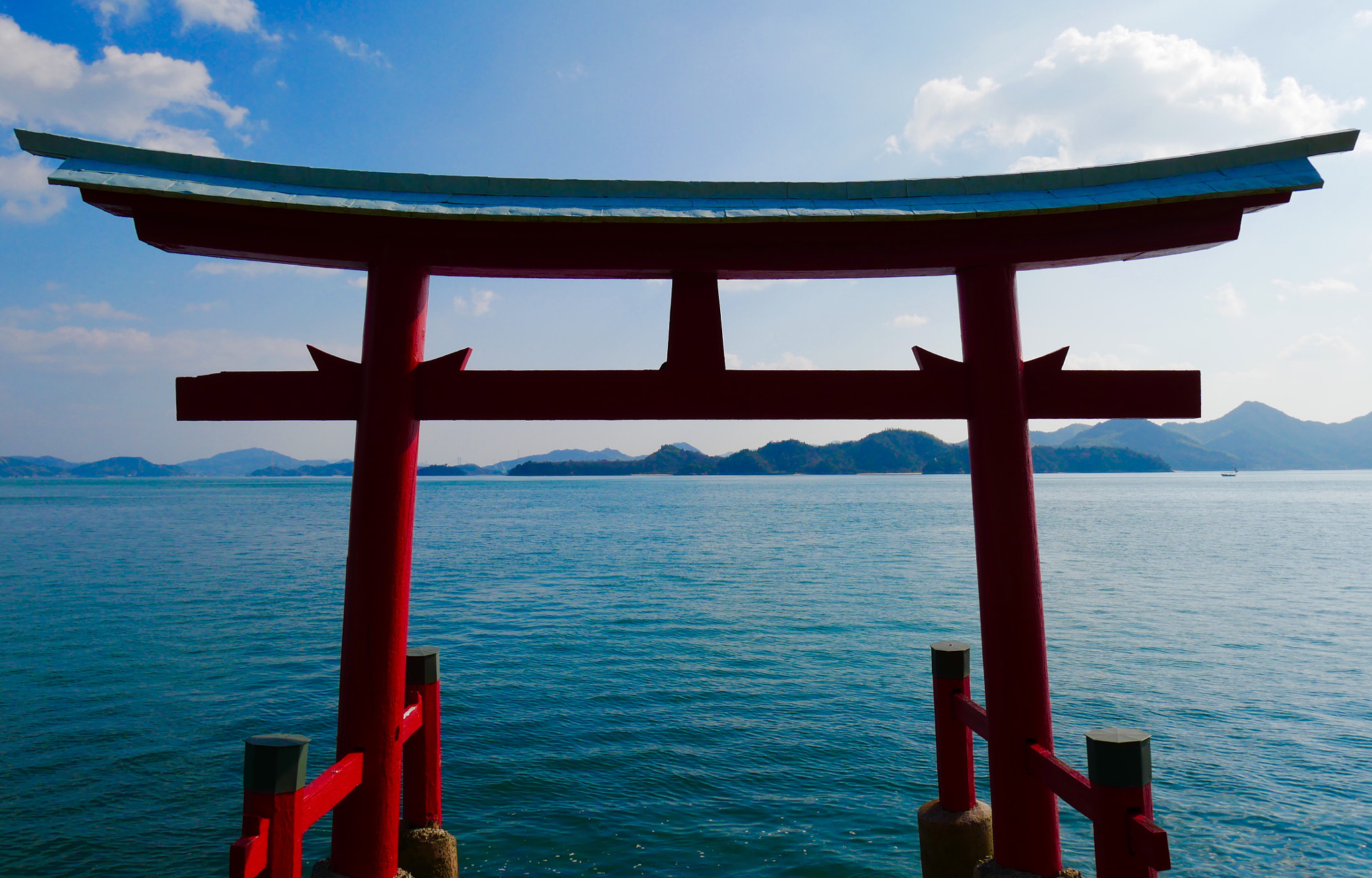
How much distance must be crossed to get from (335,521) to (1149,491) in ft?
328

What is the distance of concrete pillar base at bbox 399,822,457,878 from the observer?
14.5 ft

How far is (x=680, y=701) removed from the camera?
34.8ft

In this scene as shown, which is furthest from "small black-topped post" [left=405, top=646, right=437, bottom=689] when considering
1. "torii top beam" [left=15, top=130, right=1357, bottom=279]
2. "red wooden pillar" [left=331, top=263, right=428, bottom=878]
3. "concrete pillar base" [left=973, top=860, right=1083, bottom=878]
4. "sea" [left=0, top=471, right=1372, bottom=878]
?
"concrete pillar base" [left=973, top=860, right=1083, bottom=878]

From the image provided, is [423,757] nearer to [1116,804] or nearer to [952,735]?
[952,735]

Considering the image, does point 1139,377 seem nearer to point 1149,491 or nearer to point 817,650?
point 817,650

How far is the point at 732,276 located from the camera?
3.96 m

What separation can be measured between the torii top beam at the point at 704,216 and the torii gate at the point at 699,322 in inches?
0.5

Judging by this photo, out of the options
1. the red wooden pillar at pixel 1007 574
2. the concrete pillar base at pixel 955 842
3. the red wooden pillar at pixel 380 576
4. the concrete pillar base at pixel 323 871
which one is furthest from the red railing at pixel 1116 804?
the concrete pillar base at pixel 323 871

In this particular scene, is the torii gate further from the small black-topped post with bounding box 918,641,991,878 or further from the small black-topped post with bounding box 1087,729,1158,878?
the small black-topped post with bounding box 918,641,991,878

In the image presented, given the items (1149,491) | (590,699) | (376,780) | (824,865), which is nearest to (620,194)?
(376,780)

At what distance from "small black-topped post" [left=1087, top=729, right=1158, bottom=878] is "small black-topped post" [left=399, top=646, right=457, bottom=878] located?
3.76m

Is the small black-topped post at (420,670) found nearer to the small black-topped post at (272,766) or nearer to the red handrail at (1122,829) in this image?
the small black-topped post at (272,766)

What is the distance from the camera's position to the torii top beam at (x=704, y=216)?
3359mm

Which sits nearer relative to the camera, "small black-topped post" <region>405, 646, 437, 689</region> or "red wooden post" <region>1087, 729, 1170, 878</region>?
"red wooden post" <region>1087, 729, 1170, 878</region>
